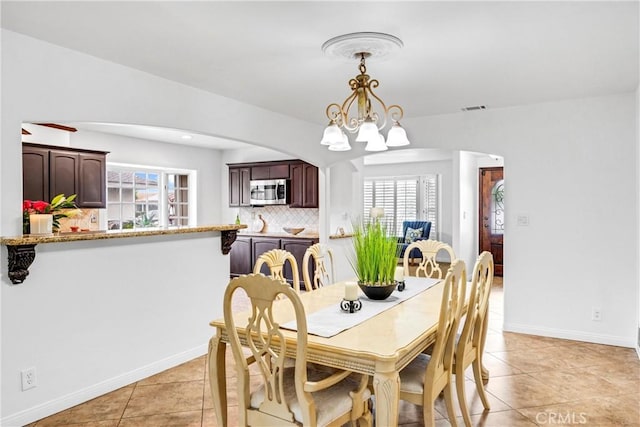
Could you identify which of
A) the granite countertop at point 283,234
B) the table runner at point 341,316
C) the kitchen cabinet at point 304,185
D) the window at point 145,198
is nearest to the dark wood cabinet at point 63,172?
the window at point 145,198

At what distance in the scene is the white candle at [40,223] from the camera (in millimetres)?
2766

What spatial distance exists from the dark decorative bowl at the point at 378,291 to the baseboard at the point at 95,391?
1882 mm

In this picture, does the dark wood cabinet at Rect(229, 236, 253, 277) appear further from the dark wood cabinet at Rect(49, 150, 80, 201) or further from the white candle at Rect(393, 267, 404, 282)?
the white candle at Rect(393, 267, 404, 282)

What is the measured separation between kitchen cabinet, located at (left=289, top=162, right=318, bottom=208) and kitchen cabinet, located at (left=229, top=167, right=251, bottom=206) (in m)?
0.98

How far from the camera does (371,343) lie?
1.98m

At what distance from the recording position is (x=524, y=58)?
117 inches

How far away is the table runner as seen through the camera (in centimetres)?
217

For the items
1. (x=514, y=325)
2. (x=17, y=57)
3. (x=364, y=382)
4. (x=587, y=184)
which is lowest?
(x=514, y=325)

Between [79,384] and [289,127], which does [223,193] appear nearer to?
[289,127]

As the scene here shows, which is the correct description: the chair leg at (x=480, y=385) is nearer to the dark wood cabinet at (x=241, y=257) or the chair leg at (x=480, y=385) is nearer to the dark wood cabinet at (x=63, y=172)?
the dark wood cabinet at (x=63, y=172)

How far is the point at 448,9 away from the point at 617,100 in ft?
9.25

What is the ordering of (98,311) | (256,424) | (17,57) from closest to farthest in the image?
(256,424)
(17,57)
(98,311)

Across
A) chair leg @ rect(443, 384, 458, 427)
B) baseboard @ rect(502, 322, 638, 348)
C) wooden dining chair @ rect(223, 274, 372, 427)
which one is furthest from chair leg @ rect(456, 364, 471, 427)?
baseboard @ rect(502, 322, 638, 348)

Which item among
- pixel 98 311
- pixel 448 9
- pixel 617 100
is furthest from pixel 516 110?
pixel 98 311
